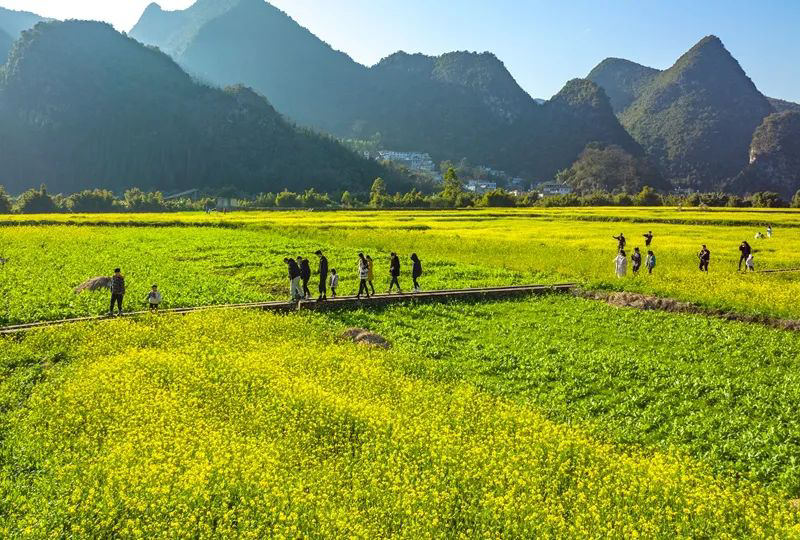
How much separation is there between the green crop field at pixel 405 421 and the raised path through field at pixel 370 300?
106cm

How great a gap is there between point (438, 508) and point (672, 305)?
1946cm

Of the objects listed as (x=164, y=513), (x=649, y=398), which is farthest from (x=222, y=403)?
(x=649, y=398)

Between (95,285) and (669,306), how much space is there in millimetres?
26164

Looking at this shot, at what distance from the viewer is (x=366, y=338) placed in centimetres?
1842

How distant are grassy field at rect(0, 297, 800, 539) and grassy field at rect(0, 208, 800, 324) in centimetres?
710

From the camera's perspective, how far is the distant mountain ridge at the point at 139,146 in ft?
578

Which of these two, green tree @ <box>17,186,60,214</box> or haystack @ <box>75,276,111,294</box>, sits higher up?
green tree @ <box>17,186,60,214</box>

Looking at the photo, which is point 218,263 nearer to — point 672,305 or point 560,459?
point 672,305

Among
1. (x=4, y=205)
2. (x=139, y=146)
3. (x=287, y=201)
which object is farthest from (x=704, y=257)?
(x=139, y=146)

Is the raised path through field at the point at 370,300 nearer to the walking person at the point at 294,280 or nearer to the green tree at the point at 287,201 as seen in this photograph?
the walking person at the point at 294,280

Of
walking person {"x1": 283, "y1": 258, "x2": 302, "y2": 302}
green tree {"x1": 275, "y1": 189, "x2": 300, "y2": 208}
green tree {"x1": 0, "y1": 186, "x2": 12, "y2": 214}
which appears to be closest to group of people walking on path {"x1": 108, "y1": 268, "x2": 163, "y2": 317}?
walking person {"x1": 283, "y1": 258, "x2": 302, "y2": 302}

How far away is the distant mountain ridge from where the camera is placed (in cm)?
17625

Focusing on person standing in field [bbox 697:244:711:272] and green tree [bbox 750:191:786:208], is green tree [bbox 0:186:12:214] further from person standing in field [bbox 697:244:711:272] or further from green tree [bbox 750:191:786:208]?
green tree [bbox 750:191:786:208]

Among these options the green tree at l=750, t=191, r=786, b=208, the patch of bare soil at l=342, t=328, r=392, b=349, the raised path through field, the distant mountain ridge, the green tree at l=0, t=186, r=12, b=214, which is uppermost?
the distant mountain ridge
